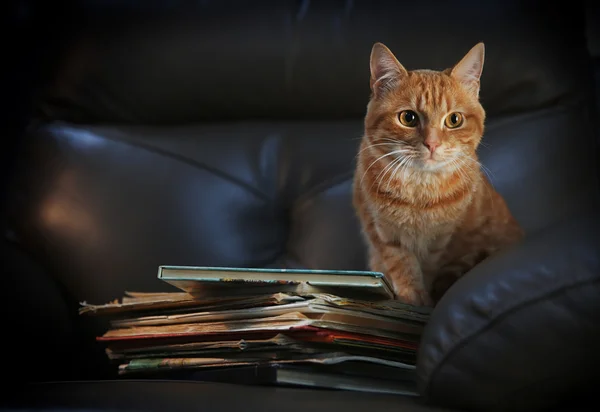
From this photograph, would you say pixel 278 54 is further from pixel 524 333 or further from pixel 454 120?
pixel 524 333

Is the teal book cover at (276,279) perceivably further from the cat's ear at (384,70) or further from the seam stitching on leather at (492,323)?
the cat's ear at (384,70)

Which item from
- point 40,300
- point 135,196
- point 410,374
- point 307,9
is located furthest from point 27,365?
point 307,9

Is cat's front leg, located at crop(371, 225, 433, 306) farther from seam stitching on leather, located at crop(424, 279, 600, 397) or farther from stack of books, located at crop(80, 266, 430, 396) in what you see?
seam stitching on leather, located at crop(424, 279, 600, 397)

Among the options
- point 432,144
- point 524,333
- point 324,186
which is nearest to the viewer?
point 524,333

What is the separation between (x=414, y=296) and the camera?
1032 mm

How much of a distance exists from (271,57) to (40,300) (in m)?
0.72

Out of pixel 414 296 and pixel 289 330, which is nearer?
pixel 289 330

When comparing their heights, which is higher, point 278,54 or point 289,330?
point 278,54

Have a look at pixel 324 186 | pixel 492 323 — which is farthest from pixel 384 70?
pixel 492 323

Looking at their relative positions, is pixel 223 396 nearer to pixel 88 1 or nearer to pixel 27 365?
pixel 27 365

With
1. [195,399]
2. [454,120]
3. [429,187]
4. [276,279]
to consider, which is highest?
[454,120]

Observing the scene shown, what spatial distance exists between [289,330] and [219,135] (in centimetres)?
72

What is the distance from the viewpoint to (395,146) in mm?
1073

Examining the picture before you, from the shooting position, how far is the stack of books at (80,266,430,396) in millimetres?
865
